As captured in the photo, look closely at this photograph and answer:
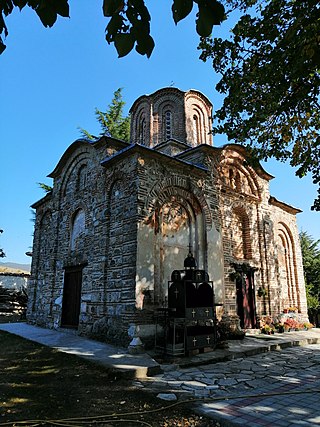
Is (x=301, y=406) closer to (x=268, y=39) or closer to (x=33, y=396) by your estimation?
(x=33, y=396)

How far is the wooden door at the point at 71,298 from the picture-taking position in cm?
955

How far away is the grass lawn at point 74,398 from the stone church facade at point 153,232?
1863 millimetres

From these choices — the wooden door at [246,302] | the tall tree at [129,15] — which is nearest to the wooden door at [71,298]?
the wooden door at [246,302]

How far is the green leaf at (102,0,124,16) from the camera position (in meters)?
1.58

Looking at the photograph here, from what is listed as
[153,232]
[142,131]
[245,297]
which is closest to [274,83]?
[153,232]

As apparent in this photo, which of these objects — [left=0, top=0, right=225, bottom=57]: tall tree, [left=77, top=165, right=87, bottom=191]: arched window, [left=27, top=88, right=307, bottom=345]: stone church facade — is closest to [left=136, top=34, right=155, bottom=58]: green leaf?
[left=0, top=0, right=225, bottom=57]: tall tree

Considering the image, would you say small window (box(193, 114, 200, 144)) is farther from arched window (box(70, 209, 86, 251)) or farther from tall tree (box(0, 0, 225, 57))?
tall tree (box(0, 0, 225, 57))

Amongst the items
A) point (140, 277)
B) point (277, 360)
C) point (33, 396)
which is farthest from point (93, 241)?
point (277, 360)

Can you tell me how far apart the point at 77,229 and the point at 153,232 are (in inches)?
152

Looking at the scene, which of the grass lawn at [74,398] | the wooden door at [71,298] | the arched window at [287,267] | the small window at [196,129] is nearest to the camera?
the grass lawn at [74,398]

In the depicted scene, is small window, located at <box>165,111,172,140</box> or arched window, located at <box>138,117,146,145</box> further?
arched window, located at <box>138,117,146,145</box>

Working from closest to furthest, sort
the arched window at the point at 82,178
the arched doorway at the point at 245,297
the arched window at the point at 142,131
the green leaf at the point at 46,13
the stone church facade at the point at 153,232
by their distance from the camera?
the green leaf at the point at 46,13 < the stone church facade at the point at 153,232 < the arched doorway at the point at 245,297 < the arched window at the point at 82,178 < the arched window at the point at 142,131

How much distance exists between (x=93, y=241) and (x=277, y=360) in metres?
5.79

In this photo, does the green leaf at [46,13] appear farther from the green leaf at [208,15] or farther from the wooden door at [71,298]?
the wooden door at [71,298]
